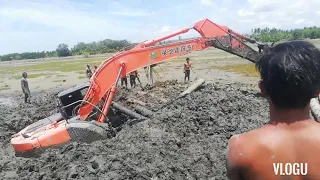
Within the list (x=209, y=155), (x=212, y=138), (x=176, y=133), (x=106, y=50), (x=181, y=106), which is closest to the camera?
(x=209, y=155)

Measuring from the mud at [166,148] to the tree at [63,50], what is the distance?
93.4 m

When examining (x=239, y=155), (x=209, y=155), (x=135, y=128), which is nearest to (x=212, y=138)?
(x=209, y=155)

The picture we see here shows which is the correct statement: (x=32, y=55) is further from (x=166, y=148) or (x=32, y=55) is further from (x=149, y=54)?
(x=166, y=148)

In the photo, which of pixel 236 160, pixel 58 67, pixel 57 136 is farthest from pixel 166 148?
pixel 58 67

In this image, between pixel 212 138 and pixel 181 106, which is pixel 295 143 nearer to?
pixel 212 138

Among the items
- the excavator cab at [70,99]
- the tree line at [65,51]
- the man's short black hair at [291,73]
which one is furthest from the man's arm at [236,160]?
the tree line at [65,51]

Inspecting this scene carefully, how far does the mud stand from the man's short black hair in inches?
180

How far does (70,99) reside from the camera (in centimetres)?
951

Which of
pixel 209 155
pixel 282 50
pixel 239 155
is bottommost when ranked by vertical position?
pixel 209 155

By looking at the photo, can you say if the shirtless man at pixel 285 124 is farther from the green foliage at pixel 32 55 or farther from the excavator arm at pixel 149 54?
the green foliage at pixel 32 55

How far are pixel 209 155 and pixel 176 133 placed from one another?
1.65 m

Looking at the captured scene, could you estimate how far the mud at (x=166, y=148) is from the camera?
6.36m

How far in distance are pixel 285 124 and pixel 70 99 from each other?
8328 mm

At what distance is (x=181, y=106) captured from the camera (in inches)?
415
